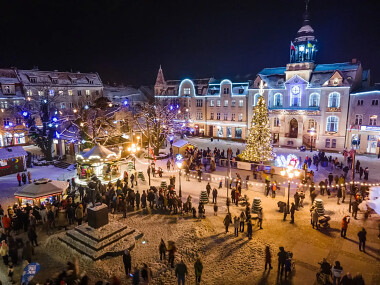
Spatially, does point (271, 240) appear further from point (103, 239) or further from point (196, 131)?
point (196, 131)

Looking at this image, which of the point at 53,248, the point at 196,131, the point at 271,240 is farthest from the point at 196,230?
the point at 196,131

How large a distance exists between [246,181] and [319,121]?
2017cm

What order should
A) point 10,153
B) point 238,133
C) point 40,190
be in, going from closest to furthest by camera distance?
point 40,190 → point 10,153 → point 238,133

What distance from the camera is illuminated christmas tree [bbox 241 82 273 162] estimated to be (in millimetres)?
28422

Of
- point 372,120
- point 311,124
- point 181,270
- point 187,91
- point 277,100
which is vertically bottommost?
point 181,270

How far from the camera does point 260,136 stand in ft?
93.9

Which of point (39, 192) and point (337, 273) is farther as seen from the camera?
point (39, 192)

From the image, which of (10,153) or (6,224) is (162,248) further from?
(10,153)

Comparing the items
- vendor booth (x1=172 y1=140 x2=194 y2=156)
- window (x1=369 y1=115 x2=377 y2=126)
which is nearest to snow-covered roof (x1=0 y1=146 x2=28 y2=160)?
vendor booth (x1=172 y1=140 x2=194 y2=156)

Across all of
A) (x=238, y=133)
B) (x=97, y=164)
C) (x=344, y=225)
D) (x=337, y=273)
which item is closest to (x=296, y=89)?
(x=238, y=133)

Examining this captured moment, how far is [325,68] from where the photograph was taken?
38.8 metres

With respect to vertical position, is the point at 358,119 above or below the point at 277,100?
below

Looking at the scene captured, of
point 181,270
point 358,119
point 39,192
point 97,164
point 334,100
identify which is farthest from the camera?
point 334,100

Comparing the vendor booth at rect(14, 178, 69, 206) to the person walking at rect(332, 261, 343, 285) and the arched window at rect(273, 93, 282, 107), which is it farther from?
the arched window at rect(273, 93, 282, 107)
